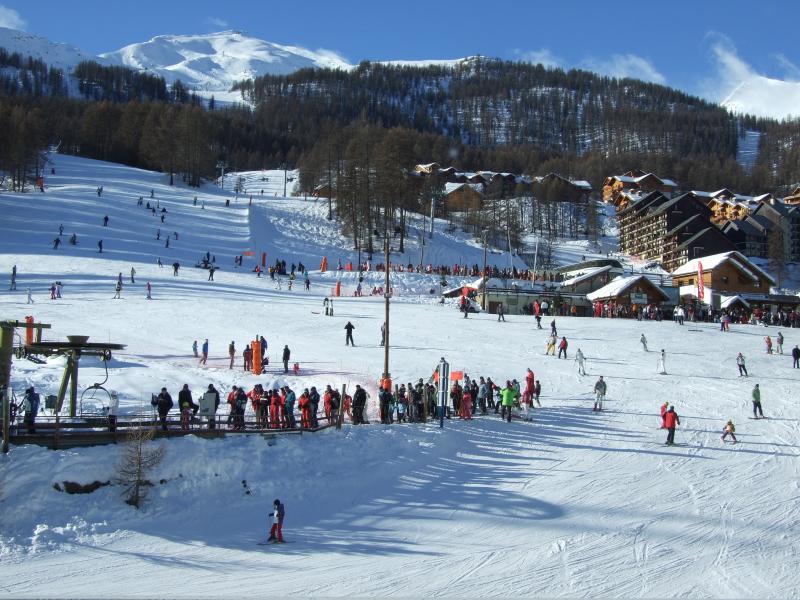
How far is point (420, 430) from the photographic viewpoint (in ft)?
57.7

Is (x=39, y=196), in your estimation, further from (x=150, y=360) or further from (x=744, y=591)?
(x=744, y=591)

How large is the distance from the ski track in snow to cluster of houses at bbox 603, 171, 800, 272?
50380mm

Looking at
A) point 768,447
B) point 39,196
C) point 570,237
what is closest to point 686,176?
point 570,237

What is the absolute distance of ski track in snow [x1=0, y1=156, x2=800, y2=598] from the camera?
35.7ft

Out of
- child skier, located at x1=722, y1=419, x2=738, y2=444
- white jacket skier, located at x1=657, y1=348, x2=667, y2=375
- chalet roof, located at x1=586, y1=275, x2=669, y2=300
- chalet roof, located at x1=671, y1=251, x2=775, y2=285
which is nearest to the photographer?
child skier, located at x1=722, y1=419, x2=738, y2=444

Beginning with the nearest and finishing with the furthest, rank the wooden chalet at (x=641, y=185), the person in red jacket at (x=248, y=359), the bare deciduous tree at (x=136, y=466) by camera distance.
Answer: the bare deciduous tree at (x=136, y=466) < the person in red jacket at (x=248, y=359) < the wooden chalet at (x=641, y=185)

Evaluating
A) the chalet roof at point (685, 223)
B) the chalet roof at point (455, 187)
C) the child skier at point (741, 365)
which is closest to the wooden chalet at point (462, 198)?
the chalet roof at point (455, 187)

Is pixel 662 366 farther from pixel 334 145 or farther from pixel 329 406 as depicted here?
pixel 334 145

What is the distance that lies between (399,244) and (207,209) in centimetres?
1718

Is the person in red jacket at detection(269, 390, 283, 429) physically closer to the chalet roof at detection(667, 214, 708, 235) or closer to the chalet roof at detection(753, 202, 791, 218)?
the chalet roof at detection(667, 214, 708, 235)

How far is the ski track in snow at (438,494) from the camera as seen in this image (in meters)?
10.9

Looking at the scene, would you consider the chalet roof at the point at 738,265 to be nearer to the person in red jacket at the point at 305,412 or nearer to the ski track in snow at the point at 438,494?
the ski track in snow at the point at 438,494

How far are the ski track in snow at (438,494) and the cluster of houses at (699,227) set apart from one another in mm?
50380

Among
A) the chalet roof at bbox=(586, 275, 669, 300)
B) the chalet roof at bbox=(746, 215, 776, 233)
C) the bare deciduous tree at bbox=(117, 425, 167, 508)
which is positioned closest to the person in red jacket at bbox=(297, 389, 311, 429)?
the bare deciduous tree at bbox=(117, 425, 167, 508)
